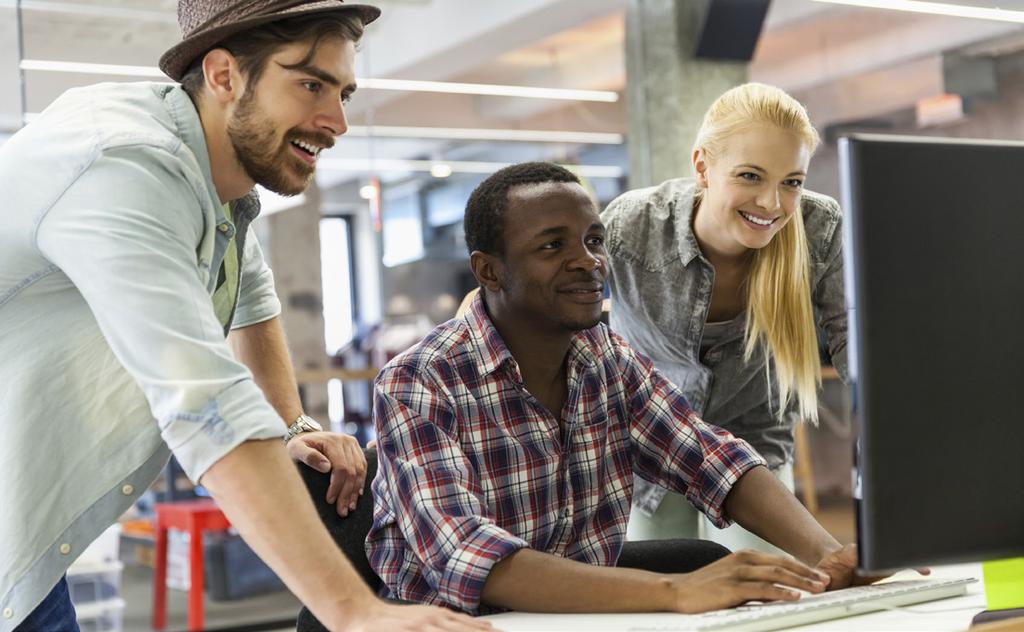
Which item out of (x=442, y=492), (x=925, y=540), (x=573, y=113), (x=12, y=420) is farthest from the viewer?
(x=573, y=113)

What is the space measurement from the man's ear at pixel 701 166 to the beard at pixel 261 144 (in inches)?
37.0

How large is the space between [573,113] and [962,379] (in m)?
4.85

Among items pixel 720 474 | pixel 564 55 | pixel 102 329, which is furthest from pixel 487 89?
pixel 102 329

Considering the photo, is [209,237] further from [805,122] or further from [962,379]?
[805,122]

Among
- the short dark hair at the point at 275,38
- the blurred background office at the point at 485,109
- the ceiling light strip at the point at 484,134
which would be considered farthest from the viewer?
the ceiling light strip at the point at 484,134

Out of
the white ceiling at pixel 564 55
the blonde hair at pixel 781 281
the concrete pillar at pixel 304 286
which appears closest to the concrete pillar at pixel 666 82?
the white ceiling at pixel 564 55

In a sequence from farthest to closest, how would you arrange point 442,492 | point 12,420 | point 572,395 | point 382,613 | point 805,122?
point 805,122 → point 572,395 → point 442,492 → point 12,420 → point 382,613

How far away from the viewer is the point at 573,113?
5676 mm

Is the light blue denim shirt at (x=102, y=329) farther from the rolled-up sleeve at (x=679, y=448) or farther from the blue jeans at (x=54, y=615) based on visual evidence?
the rolled-up sleeve at (x=679, y=448)

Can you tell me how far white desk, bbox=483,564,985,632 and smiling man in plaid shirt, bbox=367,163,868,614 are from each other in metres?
0.04

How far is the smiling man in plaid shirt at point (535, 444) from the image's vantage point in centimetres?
136

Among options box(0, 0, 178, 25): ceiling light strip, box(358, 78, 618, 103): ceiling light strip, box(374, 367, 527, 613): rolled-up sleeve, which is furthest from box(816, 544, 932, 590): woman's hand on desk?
box(358, 78, 618, 103): ceiling light strip

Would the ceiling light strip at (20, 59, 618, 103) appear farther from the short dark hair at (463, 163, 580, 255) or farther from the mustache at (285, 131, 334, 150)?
the mustache at (285, 131, 334, 150)

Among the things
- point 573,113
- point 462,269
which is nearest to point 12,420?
point 462,269
